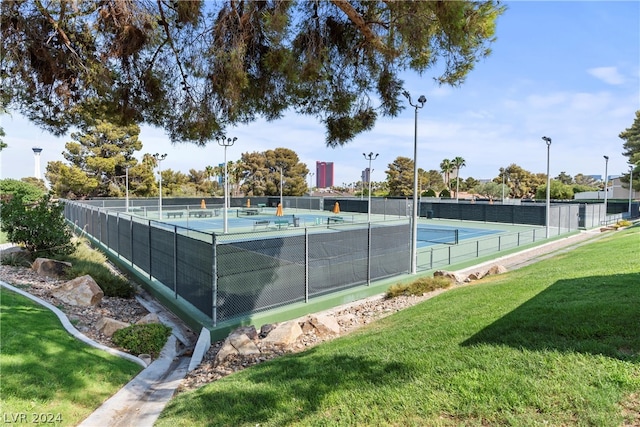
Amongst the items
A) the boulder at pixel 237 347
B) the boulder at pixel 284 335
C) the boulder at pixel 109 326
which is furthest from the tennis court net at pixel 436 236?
the boulder at pixel 109 326

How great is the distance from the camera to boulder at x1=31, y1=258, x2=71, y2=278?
10.4m

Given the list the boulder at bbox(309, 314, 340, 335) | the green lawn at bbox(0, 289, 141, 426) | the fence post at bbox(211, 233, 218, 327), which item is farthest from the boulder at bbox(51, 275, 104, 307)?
the boulder at bbox(309, 314, 340, 335)

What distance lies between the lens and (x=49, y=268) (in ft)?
34.4

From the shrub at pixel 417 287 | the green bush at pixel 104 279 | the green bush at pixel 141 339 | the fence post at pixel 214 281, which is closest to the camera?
the green bush at pixel 141 339

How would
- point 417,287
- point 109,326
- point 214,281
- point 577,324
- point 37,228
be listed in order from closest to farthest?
point 577,324
point 109,326
point 214,281
point 417,287
point 37,228

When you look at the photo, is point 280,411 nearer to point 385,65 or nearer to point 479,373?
point 479,373

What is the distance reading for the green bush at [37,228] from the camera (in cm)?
1127

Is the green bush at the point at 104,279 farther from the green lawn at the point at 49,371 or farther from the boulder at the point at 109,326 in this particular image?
the green lawn at the point at 49,371

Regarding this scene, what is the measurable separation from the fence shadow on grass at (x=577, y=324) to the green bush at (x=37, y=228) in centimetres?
1199

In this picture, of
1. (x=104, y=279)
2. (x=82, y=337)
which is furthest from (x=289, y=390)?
(x=104, y=279)

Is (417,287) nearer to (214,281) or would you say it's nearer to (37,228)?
(214,281)

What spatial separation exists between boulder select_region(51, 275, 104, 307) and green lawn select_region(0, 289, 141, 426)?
5.52 feet

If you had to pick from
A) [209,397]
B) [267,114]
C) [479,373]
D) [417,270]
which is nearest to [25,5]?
[267,114]

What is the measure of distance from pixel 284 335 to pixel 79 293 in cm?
495
